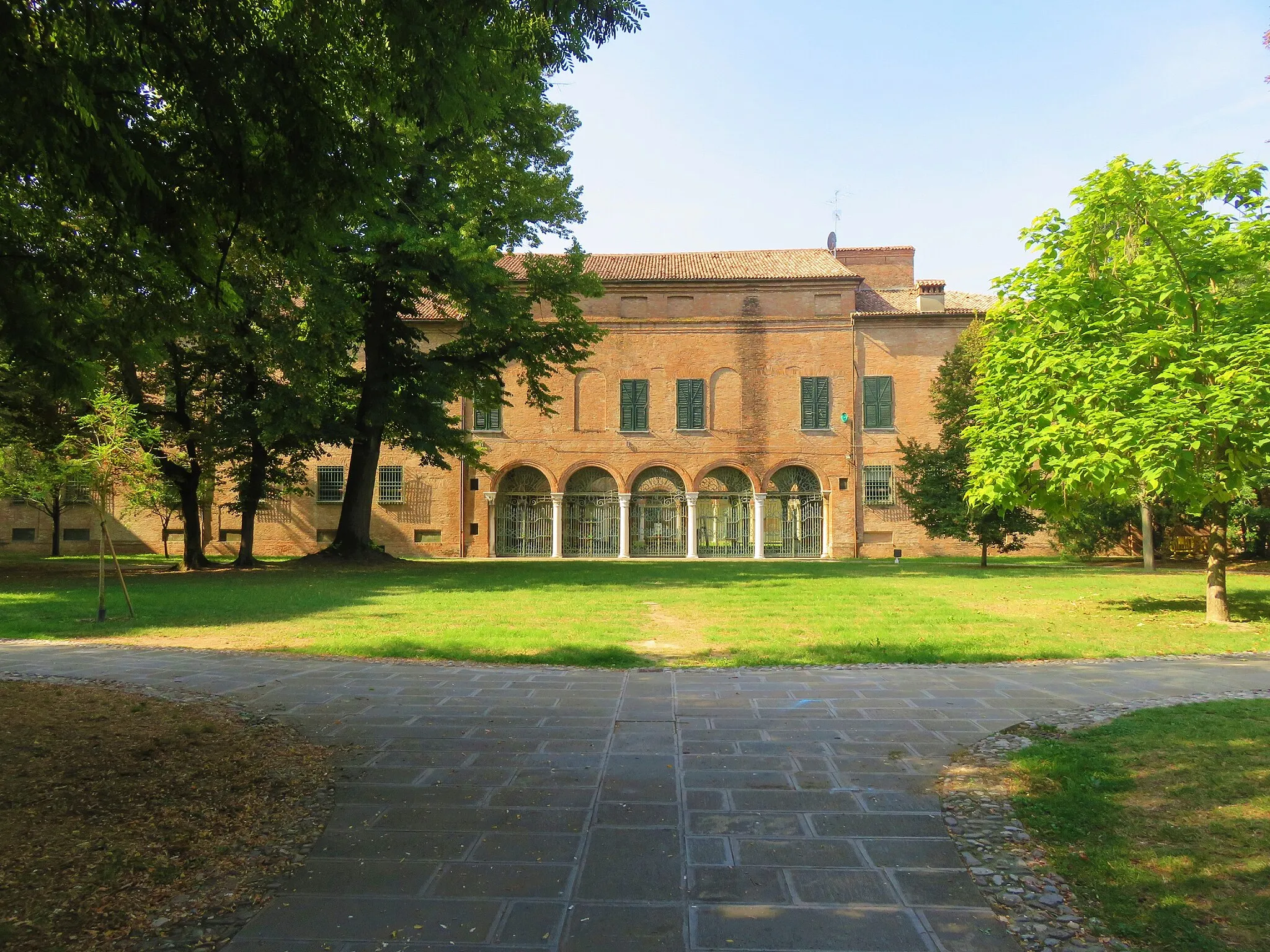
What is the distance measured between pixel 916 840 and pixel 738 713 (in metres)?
2.38

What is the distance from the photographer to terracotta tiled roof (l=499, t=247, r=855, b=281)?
34094 mm

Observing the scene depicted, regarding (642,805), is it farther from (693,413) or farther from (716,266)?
(716,266)

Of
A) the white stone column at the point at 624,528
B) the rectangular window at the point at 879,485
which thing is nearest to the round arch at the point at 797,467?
the rectangular window at the point at 879,485

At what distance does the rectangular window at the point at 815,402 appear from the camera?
33.7 meters

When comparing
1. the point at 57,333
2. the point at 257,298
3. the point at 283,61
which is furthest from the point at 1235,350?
the point at 257,298

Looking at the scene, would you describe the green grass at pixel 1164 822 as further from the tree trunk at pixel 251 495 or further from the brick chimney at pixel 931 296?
the brick chimney at pixel 931 296

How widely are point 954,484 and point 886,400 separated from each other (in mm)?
8555

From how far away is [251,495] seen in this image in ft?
77.2

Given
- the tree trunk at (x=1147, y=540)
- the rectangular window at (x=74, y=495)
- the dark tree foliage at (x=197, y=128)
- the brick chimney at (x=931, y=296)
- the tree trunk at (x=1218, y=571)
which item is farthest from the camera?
the brick chimney at (x=931, y=296)

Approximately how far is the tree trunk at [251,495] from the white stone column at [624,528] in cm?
1410

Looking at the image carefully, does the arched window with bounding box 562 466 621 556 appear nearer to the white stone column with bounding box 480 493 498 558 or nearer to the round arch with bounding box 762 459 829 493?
the white stone column with bounding box 480 493 498 558

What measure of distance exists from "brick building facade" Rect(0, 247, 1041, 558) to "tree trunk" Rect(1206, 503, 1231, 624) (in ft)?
70.0

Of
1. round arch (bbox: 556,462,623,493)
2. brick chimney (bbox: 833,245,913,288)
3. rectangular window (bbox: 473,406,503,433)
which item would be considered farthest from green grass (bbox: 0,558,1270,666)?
brick chimney (bbox: 833,245,913,288)

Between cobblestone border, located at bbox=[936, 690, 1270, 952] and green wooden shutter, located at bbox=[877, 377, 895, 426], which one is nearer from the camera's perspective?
cobblestone border, located at bbox=[936, 690, 1270, 952]
